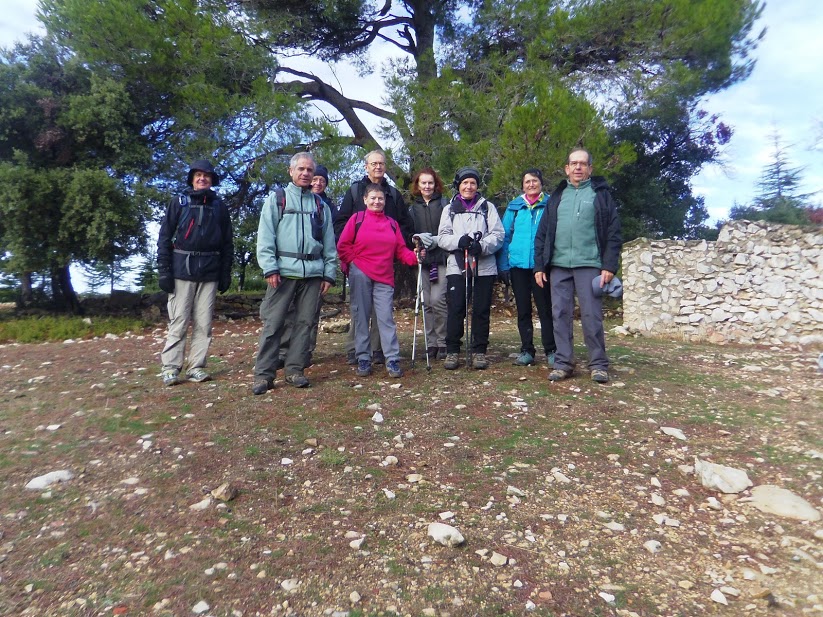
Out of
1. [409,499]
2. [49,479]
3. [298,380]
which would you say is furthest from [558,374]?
[49,479]

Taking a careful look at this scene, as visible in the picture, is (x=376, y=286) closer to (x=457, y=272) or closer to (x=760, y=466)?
(x=457, y=272)

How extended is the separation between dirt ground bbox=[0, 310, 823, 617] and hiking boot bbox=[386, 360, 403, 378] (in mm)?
106

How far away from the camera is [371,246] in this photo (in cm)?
540

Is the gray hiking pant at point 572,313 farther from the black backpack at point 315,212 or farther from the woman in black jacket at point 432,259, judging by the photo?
the black backpack at point 315,212

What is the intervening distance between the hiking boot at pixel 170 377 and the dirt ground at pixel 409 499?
19 cm

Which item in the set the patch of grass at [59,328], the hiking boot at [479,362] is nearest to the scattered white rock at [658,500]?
the hiking boot at [479,362]

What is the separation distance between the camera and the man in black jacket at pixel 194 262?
17.2ft

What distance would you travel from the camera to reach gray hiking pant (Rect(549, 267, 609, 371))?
16.6 feet

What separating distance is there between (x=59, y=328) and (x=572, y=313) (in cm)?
946

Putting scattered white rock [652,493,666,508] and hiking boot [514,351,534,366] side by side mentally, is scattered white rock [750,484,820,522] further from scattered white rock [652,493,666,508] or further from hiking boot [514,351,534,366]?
hiking boot [514,351,534,366]

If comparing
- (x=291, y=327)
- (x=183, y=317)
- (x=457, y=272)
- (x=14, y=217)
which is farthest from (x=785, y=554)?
(x=14, y=217)

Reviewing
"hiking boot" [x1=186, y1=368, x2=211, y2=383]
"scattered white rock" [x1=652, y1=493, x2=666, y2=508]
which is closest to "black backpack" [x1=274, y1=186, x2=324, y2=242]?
"hiking boot" [x1=186, y1=368, x2=211, y2=383]

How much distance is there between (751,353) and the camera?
296 inches

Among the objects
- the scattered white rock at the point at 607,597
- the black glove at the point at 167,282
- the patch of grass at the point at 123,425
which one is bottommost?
the scattered white rock at the point at 607,597
